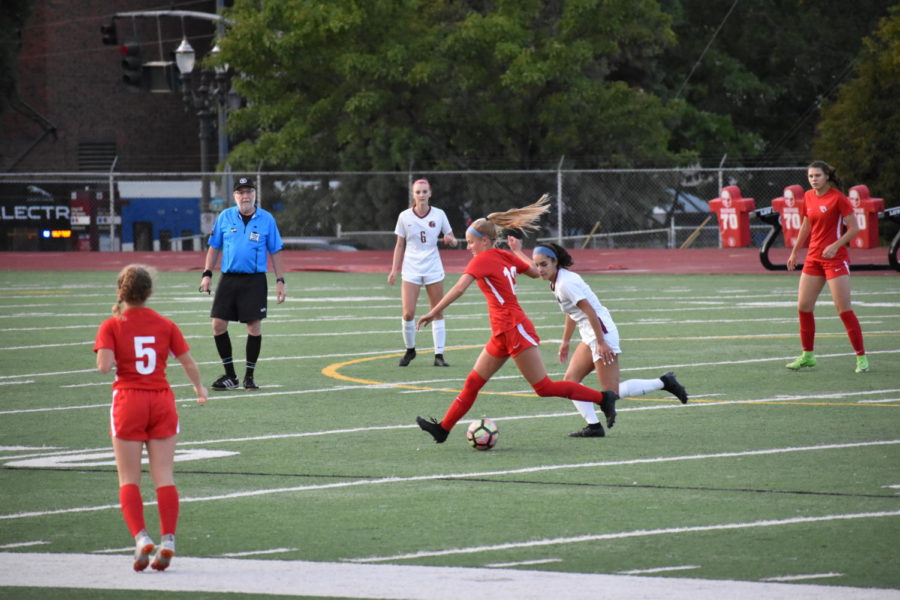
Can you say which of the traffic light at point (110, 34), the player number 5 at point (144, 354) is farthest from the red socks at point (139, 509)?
the traffic light at point (110, 34)

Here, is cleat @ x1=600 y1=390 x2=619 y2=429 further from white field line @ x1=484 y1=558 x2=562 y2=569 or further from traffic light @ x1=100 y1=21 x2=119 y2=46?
traffic light @ x1=100 y1=21 x2=119 y2=46

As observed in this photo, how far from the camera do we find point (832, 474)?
9469mm

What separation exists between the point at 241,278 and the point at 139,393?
7133mm

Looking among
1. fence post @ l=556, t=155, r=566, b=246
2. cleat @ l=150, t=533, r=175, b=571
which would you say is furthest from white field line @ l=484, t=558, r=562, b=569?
fence post @ l=556, t=155, r=566, b=246

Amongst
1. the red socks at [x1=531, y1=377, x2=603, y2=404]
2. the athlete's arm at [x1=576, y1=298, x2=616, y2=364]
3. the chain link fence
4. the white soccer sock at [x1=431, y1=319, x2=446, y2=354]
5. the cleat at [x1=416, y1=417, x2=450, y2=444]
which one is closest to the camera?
the red socks at [x1=531, y1=377, x2=603, y2=404]

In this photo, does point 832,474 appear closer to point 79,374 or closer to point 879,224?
point 79,374

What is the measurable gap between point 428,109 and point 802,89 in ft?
64.5

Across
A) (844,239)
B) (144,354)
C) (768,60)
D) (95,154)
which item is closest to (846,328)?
(844,239)

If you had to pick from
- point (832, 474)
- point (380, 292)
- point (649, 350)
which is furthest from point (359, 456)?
point (380, 292)

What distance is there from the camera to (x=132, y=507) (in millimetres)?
7133

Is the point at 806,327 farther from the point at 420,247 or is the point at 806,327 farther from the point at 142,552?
the point at 142,552

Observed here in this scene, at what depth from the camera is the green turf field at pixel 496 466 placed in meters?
7.55

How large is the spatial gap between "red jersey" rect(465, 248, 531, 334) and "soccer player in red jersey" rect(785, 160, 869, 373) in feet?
17.2

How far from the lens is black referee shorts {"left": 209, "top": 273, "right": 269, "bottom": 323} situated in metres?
14.3
